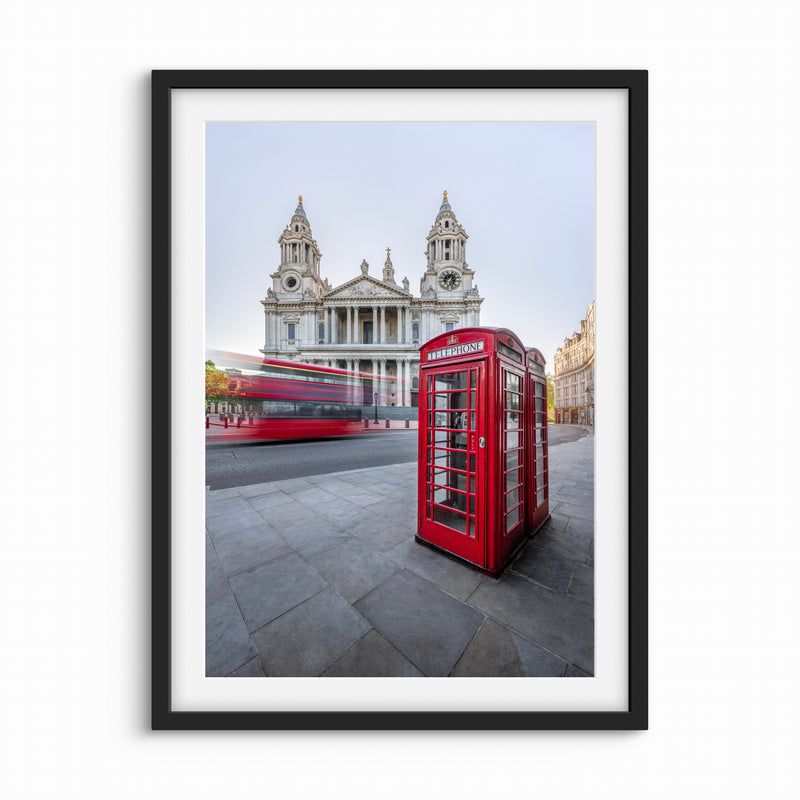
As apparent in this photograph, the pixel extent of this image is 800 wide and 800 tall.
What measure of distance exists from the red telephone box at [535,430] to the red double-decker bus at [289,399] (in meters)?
6.36

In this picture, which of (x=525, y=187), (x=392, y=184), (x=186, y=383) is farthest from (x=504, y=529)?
(x=392, y=184)

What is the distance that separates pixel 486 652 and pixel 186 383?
1.99m

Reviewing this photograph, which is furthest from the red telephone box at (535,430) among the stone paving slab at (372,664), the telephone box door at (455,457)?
the stone paving slab at (372,664)

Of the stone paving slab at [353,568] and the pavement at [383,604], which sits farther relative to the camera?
the stone paving slab at [353,568]

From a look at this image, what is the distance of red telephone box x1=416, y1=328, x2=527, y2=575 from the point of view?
1.80 metres

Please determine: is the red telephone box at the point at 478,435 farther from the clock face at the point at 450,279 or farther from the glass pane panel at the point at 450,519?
the clock face at the point at 450,279

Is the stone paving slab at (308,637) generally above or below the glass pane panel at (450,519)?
below

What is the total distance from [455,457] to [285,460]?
552cm

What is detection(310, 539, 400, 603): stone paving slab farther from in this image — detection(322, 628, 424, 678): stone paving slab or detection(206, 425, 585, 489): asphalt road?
detection(206, 425, 585, 489): asphalt road

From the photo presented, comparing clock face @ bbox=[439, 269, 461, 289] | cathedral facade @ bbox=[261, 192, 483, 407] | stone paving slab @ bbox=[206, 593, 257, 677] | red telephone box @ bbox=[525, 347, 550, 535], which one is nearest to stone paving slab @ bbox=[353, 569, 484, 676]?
stone paving slab @ bbox=[206, 593, 257, 677]

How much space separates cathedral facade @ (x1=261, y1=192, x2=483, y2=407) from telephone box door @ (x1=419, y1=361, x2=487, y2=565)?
1358 centimetres

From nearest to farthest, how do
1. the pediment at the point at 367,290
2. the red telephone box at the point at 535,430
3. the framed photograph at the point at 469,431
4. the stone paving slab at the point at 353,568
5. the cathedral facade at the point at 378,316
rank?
the framed photograph at the point at 469,431, the stone paving slab at the point at 353,568, the red telephone box at the point at 535,430, the cathedral facade at the point at 378,316, the pediment at the point at 367,290

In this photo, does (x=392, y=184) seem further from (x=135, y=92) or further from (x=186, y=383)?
(x=186, y=383)

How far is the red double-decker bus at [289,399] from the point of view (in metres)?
7.79
